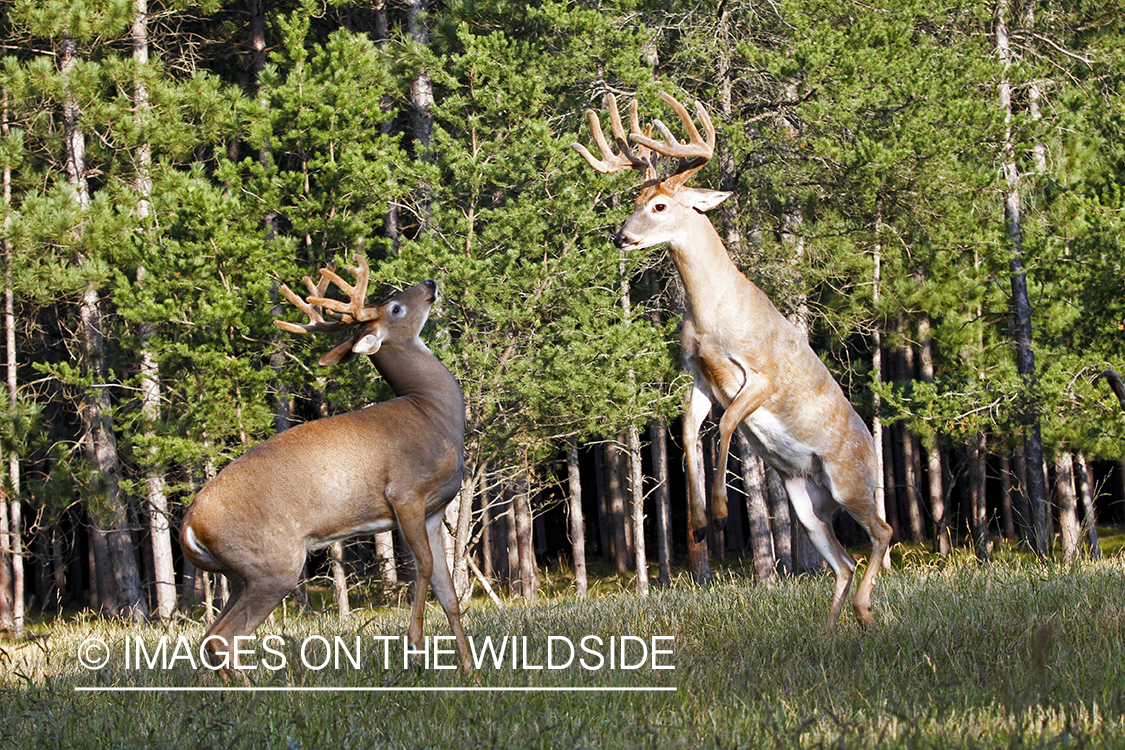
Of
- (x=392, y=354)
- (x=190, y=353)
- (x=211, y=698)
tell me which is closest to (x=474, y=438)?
(x=190, y=353)

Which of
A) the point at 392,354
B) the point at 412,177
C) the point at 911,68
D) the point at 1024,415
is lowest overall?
the point at 1024,415

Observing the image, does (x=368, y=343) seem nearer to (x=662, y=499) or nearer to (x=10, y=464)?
(x=10, y=464)

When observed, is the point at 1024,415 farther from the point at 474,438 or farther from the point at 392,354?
the point at 392,354

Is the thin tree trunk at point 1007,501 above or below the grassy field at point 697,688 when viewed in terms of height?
below

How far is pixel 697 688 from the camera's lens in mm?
4336

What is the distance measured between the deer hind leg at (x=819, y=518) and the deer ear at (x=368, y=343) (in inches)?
93.9

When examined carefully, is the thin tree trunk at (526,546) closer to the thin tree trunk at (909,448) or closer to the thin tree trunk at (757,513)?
the thin tree trunk at (757,513)

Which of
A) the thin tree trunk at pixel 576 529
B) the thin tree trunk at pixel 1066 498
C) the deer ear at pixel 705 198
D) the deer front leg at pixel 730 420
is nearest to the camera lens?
the deer front leg at pixel 730 420

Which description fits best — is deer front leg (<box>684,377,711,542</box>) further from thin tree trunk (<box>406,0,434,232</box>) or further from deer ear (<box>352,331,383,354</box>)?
thin tree trunk (<box>406,0,434,232</box>)

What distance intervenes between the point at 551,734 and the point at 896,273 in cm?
1796

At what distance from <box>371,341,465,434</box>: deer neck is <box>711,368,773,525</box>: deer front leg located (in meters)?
1.39

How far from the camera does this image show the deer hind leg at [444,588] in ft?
16.5

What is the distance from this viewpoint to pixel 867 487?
5.98 meters

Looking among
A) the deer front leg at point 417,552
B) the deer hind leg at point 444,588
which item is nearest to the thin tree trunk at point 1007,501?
the deer hind leg at point 444,588
